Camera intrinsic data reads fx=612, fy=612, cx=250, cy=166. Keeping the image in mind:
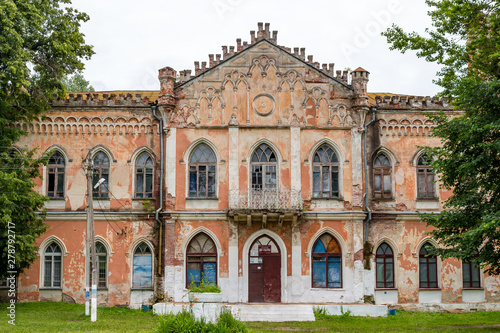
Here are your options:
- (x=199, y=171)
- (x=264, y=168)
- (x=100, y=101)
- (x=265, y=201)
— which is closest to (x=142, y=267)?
(x=199, y=171)

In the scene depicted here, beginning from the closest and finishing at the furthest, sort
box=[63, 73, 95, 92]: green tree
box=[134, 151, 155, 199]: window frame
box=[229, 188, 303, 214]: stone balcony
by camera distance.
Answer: box=[229, 188, 303, 214]: stone balcony → box=[134, 151, 155, 199]: window frame → box=[63, 73, 95, 92]: green tree

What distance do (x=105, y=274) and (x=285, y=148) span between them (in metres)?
9.56

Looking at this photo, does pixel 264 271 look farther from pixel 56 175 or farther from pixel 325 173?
pixel 56 175

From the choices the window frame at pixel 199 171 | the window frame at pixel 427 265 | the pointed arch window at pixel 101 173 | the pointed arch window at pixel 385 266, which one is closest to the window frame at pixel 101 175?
the pointed arch window at pixel 101 173

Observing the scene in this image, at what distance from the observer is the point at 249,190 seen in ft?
86.0

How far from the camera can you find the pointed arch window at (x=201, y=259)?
85.9ft

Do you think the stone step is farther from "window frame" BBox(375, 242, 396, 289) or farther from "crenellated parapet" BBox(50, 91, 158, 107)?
"crenellated parapet" BBox(50, 91, 158, 107)

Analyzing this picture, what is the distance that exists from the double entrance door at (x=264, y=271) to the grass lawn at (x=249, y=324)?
9.78 feet

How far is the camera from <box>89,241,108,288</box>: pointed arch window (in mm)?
26594

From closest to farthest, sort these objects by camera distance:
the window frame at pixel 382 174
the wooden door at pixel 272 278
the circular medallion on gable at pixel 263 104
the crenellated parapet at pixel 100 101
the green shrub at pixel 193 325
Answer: the green shrub at pixel 193 325 < the wooden door at pixel 272 278 < the circular medallion on gable at pixel 263 104 < the crenellated parapet at pixel 100 101 < the window frame at pixel 382 174

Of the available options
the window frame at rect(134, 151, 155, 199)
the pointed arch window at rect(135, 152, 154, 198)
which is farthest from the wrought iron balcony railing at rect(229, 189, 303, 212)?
the pointed arch window at rect(135, 152, 154, 198)

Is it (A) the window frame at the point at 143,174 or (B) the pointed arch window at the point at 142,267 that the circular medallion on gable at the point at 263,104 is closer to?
(A) the window frame at the point at 143,174

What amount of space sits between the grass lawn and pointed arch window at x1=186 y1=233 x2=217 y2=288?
276 centimetres

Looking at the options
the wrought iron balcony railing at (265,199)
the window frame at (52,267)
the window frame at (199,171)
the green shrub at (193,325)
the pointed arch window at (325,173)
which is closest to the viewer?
the green shrub at (193,325)
